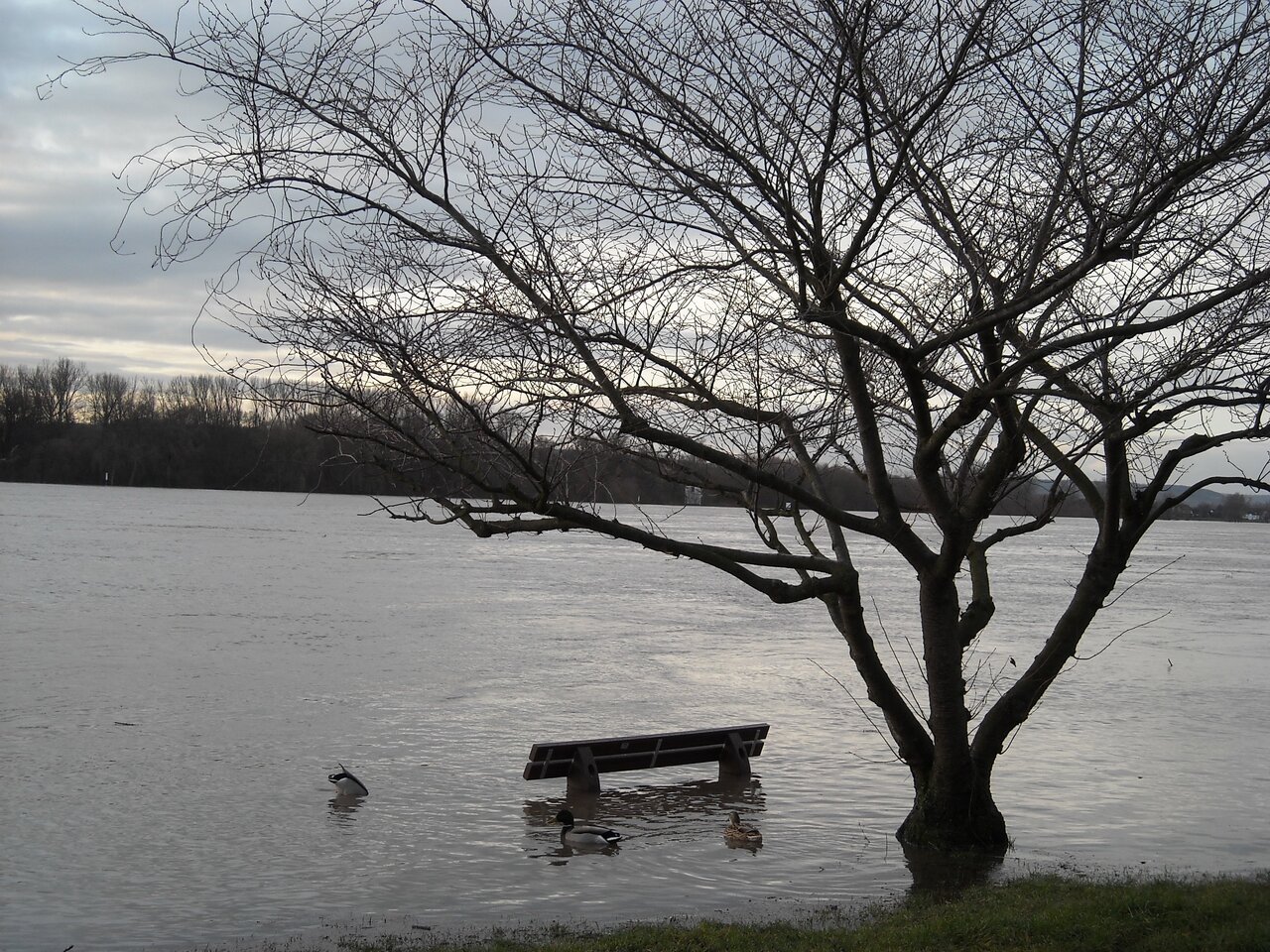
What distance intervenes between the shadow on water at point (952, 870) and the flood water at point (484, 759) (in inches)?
11.9

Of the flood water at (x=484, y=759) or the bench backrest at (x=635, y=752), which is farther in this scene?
the bench backrest at (x=635, y=752)

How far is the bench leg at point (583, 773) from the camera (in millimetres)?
13781

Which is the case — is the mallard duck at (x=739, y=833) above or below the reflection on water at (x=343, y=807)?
above

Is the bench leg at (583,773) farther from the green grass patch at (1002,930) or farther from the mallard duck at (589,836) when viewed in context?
the green grass patch at (1002,930)

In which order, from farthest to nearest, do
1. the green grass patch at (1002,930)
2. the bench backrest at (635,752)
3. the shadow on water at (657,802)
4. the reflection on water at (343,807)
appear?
1. the bench backrest at (635,752)
2. the shadow on water at (657,802)
3. the reflection on water at (343,807)
4. the green grass patch at (1002,930)

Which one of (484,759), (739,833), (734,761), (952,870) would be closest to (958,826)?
(952,870)

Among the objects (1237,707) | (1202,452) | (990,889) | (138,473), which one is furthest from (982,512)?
(138,473)

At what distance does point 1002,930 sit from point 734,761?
7.83 metres

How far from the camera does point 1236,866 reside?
1156 cm

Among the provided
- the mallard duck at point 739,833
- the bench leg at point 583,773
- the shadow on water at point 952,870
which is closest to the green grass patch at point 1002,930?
the shadow on water at point 952,870

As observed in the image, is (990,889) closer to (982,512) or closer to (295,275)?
(982,512)

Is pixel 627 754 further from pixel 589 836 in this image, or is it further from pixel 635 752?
pixel 589 836

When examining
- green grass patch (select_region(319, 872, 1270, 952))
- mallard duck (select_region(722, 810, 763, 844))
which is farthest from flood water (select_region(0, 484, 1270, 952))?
green grass patch (select_region(319, 872, 1270, 952))

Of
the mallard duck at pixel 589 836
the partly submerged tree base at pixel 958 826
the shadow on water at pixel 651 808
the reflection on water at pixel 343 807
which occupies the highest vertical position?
the partly submerged tree base at pixel 958 826
